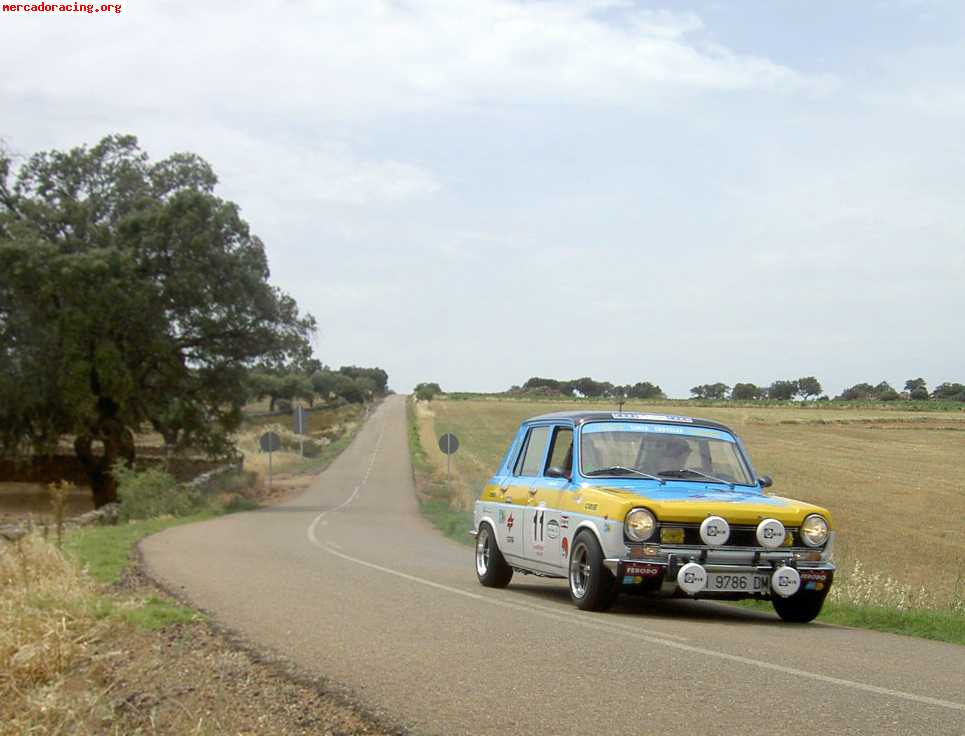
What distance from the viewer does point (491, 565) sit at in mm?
13266

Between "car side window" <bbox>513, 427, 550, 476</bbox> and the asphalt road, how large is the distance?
1.28 meters

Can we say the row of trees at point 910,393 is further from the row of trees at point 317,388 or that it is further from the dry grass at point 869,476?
the row of trees at point 317,388

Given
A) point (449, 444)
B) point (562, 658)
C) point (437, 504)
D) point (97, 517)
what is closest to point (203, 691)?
point (562, 658)

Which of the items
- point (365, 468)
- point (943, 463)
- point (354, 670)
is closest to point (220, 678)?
point (354, 670)

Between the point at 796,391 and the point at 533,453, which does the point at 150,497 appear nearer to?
the point at 533,453

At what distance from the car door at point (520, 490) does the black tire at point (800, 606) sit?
280 centimetres

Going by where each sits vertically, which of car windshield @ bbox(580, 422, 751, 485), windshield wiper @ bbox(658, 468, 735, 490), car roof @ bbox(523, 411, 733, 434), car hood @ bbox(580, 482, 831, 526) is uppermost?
car roof @ bbox(523, 411, 733, 434)

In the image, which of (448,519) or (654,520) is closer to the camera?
(654,520)

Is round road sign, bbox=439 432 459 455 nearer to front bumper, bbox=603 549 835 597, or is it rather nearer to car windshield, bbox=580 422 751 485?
car windshield, bbox=580 422 751 485

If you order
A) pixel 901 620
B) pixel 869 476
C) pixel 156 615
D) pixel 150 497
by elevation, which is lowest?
pixel 150 497

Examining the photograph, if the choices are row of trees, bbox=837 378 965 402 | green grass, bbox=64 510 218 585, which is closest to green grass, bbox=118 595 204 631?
green grass, bbox=64 510 218 585

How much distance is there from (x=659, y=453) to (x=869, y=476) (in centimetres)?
3011

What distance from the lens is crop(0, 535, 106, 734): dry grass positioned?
6988 millimetres

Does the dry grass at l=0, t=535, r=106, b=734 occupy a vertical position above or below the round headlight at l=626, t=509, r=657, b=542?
below
